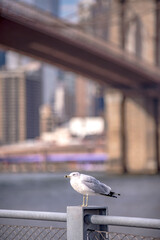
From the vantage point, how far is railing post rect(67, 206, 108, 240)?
141 inches

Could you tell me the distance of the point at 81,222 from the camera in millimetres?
3598

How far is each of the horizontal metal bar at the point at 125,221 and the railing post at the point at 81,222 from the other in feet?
0.11

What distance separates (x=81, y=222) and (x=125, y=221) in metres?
0.28

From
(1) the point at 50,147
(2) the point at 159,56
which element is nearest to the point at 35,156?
(1) the point at 50,147

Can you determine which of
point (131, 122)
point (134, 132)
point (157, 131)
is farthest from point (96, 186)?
point (157, 131)

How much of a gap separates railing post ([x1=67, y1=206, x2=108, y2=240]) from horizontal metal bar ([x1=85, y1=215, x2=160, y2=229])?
1.3 inches

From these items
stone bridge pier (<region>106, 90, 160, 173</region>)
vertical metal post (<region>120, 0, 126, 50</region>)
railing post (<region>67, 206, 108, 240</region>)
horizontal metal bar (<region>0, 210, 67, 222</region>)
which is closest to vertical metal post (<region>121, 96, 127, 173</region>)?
stone bridge pier (<region>106, 90, 160, 173</region>)

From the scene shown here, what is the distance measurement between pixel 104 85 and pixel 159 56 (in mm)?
8747

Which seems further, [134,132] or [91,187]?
[134,132]

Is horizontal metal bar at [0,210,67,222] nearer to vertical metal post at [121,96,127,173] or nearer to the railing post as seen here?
the railing post

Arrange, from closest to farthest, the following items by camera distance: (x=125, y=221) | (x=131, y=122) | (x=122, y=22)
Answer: (x=125, y=221) → (x=131, y=122) → (x=122, y=22)

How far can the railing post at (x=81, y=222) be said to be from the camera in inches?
141

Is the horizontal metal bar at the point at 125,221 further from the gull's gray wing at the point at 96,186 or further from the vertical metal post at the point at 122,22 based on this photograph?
the vertical metal post at the point at 122,22

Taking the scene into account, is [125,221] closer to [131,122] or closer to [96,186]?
[96,186]
